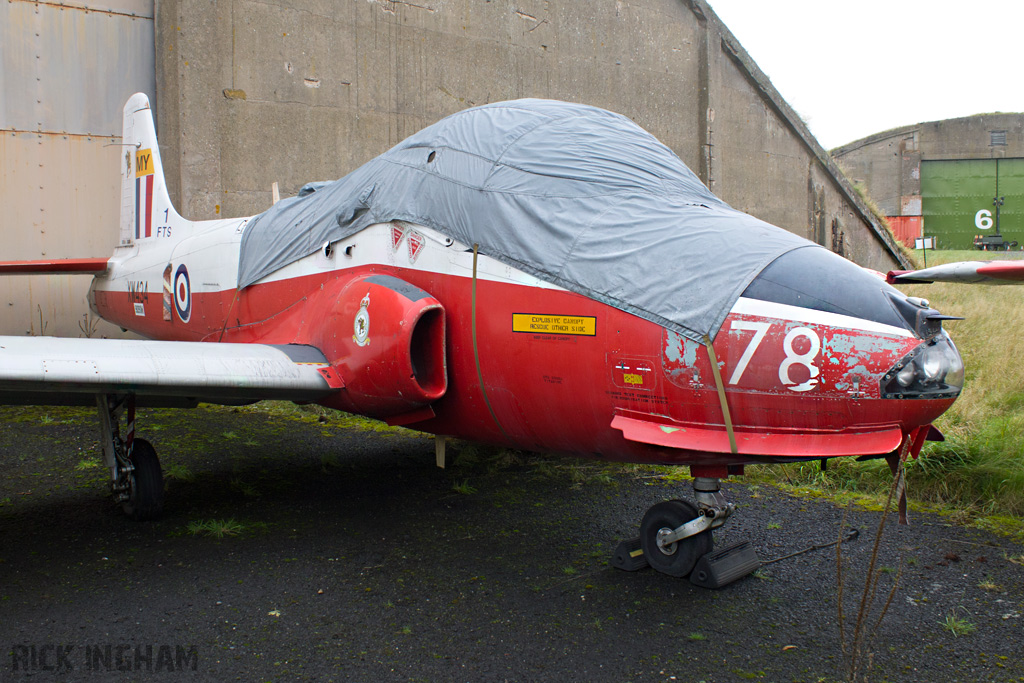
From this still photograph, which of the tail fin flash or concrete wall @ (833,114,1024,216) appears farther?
concrete wall @ (833,114,1024,216)

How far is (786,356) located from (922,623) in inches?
55.9

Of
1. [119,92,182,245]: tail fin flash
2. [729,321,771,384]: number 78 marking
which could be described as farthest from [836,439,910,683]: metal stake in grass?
[119,92,182,245]: tail fin flash

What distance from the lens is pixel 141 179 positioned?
24.0ft

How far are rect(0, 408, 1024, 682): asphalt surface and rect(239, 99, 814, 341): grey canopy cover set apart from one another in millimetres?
1058

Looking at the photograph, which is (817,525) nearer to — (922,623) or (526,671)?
(922,623)

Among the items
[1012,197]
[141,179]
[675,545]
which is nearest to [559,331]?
[675,545]

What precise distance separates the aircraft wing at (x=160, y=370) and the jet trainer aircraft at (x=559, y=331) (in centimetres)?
1

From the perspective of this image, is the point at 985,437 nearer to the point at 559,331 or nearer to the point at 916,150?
the point at 559,331

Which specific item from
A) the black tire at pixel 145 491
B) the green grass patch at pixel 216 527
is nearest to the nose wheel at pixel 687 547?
the green grass patch at pixel 216 527

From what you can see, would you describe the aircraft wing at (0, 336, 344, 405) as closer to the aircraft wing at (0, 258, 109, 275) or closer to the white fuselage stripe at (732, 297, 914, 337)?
the white fuselage stripe at (732, 297, 914, 337)

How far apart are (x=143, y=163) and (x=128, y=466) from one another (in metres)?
4.05

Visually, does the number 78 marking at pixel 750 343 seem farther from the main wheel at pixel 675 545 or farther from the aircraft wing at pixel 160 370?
the aircraft wing at pixel 160 370

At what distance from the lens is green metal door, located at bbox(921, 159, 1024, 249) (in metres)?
34.8

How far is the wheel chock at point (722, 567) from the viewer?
3.37m
